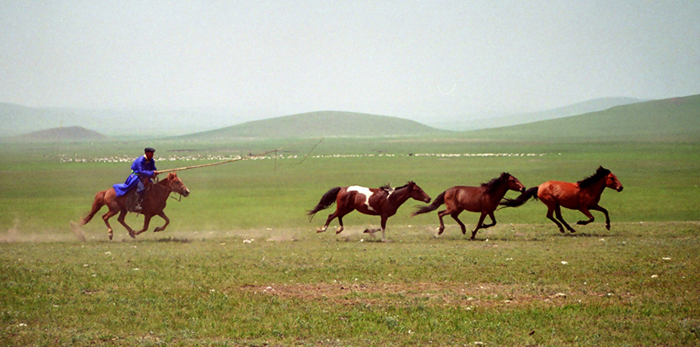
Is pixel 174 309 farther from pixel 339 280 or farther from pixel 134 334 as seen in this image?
pixel 339 280

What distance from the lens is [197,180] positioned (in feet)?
163

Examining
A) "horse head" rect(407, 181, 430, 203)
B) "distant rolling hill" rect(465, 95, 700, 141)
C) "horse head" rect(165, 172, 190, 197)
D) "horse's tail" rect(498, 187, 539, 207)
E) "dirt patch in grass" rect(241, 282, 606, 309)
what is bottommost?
"dirt patch in grass" rect(241, 282, 606, 309)

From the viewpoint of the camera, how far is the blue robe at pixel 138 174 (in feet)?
59.8

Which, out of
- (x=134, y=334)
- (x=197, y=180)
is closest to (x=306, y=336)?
(x=134, y=334)

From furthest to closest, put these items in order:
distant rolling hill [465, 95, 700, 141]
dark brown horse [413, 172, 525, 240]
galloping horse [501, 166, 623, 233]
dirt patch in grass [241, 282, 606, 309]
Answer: distant rolling hill [465, 95, 700, 141] < galloping horse [501, 166, 623, 233] < dark brown horse [413, 172, 525, 240] < dirt patch in grass [241, 282, 606, 309]

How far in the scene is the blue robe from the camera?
59.8 ft

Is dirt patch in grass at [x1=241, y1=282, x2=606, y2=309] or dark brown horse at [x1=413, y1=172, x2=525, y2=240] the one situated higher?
dark brown horse at [x1=413, y1=172, x2=525, y2=240]

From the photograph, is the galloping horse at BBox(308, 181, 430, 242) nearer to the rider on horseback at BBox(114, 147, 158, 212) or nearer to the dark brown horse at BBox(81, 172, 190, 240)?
the dark brown horse at BBox(81, 172, 190, 240)

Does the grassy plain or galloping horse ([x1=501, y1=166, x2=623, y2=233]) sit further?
galloping horse ([x1=501, y1=166, x2=623, y2=233])

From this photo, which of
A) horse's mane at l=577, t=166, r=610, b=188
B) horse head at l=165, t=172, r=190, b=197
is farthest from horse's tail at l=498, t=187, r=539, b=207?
horse head at l=165, t=172, r=190, b=197

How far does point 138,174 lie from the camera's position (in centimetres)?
1827

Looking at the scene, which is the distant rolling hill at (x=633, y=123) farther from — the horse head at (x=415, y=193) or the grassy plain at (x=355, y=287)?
the grassy plain at (x=355, y=287)

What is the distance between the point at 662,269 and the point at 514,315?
182 inches

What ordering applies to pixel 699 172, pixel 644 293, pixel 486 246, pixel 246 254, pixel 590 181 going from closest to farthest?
pixel 644 293, pixel 246 254, pixel 486 246, pixel 590 181, pixel 699 172
